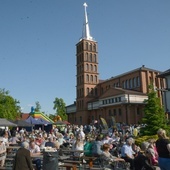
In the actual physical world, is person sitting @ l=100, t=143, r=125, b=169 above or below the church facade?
below

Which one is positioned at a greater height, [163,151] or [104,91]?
[104,91]

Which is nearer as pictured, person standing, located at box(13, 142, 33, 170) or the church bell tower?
person standing, located at box(13, 142, 33, 170)

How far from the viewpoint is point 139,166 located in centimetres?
750

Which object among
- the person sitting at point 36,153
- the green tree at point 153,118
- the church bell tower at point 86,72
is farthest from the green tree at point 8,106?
the person sitting at point 36,153

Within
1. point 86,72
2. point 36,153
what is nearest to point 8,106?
point 86,72

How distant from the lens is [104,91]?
241 feet

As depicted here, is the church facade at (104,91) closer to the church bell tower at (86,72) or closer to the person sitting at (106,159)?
the church bell tower at (86,72)

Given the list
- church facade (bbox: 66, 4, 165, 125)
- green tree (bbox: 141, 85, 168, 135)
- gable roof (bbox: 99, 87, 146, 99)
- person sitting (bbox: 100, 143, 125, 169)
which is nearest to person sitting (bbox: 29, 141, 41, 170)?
person sitting (bbox: 100, 143, 125, 169)

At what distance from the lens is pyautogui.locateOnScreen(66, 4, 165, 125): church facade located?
5575 centimetres

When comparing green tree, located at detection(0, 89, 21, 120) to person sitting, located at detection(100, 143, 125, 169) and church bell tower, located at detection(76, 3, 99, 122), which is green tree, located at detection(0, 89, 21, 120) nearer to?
church bell tower, located at detection(76, 3, 99, 122)

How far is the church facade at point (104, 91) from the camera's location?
2195 inches

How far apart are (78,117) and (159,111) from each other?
49.4 m

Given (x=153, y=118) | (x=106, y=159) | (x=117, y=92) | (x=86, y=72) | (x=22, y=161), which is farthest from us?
(x=86, y=72)

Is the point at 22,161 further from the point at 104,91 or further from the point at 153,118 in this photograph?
the point at 104,91
